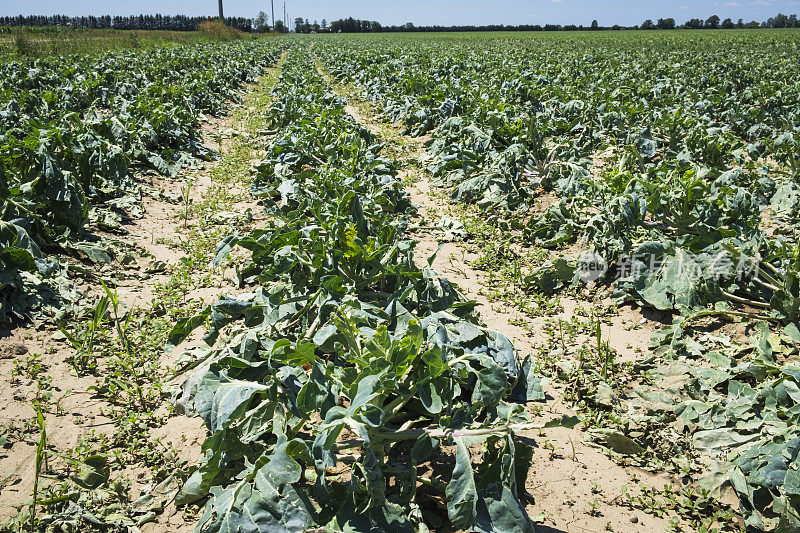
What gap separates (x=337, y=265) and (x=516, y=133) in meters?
5.44

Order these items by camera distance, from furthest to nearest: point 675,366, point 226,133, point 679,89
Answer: point 679,89 → point 226,133 → point 675,366

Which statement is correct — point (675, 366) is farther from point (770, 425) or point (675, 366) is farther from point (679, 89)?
point (679, 89)

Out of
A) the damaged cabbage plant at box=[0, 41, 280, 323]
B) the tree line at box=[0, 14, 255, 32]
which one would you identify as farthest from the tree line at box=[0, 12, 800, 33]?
the damaged cabbage plant at box=[0, 41, 280, 323]

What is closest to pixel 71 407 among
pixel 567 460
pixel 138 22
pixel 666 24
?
pixel 567 460

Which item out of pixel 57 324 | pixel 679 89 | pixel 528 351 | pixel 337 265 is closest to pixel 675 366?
pixel 528 351

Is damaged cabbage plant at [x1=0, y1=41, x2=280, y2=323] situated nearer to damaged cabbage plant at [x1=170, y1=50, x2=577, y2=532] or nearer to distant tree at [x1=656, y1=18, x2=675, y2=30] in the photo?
damaged cabbage plant at [x1=170, y1=50, x2=577, y2=532]

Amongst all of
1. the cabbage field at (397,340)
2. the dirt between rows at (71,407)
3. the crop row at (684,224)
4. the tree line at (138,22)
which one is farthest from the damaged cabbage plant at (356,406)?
the tree line at (138,22)

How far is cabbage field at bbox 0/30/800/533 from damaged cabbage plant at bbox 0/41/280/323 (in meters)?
0.03

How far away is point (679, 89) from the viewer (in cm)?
1316

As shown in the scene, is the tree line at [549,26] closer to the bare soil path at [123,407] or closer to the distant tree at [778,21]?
the distant tree at [778,21]

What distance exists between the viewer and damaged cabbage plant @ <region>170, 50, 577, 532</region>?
227 cm

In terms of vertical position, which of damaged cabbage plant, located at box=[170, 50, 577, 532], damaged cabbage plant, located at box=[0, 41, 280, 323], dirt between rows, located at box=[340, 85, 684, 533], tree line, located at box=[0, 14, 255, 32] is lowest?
dirt between rows, located at box=[340, 85, 684, 533]

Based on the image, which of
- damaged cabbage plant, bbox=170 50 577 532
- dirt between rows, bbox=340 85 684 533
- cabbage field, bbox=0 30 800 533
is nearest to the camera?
damaged cabbage plant, bbox=170 50 577 532

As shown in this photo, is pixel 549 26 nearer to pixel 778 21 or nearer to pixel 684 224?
pixel 778 21
